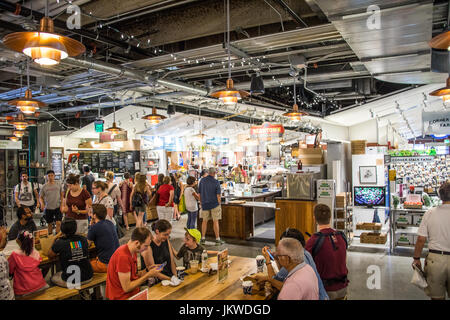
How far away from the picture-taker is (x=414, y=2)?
3543mm

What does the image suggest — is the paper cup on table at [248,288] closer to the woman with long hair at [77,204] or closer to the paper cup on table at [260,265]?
the paper cup on table at [260,265]

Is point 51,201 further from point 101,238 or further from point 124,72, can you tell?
point 101,238

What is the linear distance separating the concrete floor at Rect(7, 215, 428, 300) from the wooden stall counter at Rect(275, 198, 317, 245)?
29.5 inches

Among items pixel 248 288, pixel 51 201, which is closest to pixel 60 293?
pixel 248 288

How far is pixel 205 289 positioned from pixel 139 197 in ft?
19.3

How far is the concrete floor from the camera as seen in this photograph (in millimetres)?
5180

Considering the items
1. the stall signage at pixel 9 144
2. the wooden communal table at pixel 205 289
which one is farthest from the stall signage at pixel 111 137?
the wooden communal table at pixel 205 289

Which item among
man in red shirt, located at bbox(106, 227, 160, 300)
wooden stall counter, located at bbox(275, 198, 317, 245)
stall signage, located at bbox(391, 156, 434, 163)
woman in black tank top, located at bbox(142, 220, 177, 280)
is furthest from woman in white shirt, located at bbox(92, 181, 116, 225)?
stall signage, located at bbox(391, 156, 434, 163)

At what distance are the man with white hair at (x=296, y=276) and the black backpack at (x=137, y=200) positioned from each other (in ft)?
21.6

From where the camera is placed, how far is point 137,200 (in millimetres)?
8938

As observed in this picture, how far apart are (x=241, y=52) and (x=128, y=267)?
3.88 m

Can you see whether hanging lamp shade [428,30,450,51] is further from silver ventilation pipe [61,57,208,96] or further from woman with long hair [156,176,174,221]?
woman with long hair [156,176,174,221]

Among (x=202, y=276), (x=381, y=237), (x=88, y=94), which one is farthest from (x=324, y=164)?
(x=202, y=276)

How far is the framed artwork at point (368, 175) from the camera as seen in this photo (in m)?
8.88
